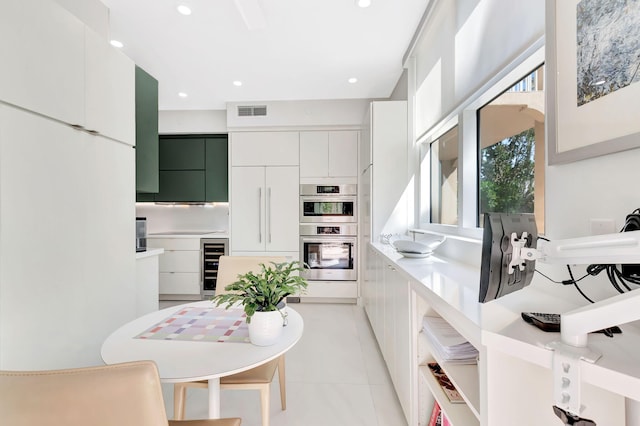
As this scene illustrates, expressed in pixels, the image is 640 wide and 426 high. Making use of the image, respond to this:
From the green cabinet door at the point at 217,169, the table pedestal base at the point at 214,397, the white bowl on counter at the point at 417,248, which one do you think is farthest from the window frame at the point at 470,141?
the green cabinet door at the point at 217,169

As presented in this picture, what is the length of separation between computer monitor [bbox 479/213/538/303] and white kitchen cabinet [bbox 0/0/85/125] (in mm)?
1938

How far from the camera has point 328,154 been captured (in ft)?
13.1

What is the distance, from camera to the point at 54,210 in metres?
1.44

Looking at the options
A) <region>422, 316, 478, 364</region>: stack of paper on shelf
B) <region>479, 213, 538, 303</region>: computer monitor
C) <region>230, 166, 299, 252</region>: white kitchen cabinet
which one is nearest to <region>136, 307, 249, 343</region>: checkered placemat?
<region>422, 316, 478, 364</region>: stack of paper on shelf

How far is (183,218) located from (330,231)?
2.55 meters

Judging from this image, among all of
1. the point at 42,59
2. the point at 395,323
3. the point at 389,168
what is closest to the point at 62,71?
the point at 42,59

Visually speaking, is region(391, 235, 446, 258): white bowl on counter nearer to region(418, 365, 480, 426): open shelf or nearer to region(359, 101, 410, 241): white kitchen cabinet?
region(418, 365, 480, 426): open shelf

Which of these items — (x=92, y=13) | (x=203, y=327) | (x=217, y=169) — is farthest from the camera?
(x=217, y=169)

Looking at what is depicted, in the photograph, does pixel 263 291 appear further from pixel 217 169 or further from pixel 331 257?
pixel 217 169

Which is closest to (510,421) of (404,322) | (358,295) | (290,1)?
(404,322)

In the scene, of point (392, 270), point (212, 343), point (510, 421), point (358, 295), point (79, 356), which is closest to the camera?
point (510, 421)

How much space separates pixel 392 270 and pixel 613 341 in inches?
52.2

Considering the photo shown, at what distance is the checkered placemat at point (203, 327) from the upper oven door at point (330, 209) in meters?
2.48

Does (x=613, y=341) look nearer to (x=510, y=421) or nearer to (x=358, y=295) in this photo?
(x=510, y=421)
